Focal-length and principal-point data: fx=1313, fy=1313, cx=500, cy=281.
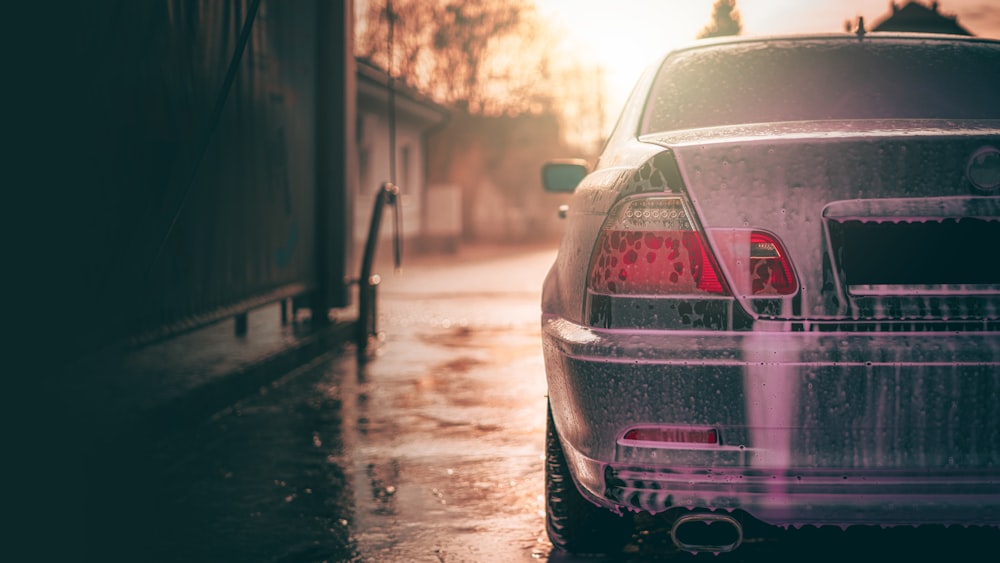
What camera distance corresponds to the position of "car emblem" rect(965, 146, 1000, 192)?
10.5ft

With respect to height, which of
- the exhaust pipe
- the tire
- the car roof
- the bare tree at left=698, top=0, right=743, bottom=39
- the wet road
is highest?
the bare tree at left=698, top=0, right=743, bottom=39

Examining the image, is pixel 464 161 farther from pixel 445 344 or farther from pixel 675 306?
pixel 675 306

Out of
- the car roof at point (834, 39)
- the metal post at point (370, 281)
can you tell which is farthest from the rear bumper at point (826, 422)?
the metal post at point (370, 281)

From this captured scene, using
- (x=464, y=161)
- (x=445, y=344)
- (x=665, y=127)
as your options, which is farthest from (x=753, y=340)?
(x=464, y=161)

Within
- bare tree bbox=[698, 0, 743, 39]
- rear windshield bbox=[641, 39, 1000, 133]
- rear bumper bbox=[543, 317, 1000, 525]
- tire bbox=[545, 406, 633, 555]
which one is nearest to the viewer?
rear bumper bbox=[543, 317, 1000, 525]

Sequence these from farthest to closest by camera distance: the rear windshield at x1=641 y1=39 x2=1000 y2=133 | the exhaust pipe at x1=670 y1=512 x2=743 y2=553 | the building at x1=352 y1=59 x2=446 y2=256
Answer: the building at x1=352 y1=59 x2=446 y2=256, the rear windshield at x1=641 y1=39 x2=1000 y2=133, the exhaust pipe at x1=670 y1=512 x2=743 y2=553

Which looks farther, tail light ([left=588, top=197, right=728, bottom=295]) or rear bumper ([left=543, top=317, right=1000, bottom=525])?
tail light ([left=588, top=197, right=728, bottom=295])

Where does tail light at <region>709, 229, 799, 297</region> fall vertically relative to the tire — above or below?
above

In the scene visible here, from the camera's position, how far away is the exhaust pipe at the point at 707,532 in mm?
3279

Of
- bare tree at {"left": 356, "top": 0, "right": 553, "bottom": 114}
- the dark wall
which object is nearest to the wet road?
the dark wall

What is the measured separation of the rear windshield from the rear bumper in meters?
1.17

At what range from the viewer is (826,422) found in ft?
10.4

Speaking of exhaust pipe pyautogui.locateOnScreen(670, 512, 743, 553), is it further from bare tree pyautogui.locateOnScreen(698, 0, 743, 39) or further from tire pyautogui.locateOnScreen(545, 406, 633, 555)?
bare tree pyautogui.locateOnScreen(698, 0, 743, 39)

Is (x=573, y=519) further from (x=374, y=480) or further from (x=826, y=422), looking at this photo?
(x=374, y=480)
